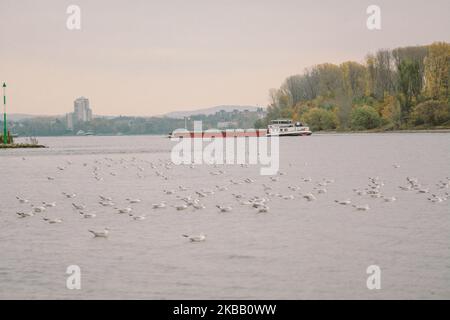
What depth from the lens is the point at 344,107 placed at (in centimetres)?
15025

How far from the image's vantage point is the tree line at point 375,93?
413ft

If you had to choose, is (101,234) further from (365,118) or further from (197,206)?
(365,118)

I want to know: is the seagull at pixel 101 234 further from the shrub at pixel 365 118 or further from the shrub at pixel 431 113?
the shrub at pixel 365 118

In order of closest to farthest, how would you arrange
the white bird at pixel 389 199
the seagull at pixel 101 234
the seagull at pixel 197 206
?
the seagull at pixel 101 234
the seagull at pixel 197 206
the white bird at pixel 389 199

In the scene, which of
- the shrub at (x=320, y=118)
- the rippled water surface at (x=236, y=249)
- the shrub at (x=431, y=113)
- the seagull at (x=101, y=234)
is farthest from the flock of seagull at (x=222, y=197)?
the shrub at (x=320, y=118)

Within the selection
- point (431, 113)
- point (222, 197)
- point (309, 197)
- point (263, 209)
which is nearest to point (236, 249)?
point (263, 209)

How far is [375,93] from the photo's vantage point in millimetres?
143250

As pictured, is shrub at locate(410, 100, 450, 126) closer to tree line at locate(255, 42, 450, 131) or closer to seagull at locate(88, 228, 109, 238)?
tree line at locate(255, 42, 450, 131)

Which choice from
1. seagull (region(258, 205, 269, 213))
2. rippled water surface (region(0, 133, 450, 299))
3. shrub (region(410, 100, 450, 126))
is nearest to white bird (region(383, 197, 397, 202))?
rippled water surface (region(0, 133, 450, 299))

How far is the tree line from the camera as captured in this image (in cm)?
12581
